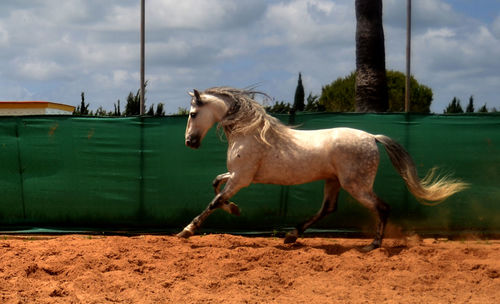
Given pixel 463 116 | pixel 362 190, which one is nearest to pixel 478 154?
pixel 463 116

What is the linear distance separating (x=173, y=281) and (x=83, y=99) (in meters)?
21.4

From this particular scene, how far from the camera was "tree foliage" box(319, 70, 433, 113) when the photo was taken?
34.0 meters

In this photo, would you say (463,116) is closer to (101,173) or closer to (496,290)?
(496,290)

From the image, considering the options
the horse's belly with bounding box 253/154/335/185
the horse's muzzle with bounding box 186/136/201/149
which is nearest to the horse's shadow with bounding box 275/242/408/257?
the horse's belly with bounding box 253/154/335/185

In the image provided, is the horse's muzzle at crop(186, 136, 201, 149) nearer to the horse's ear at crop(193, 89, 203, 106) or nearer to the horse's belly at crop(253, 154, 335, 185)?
the horse's ear at crop(193, 89, 203, 106)

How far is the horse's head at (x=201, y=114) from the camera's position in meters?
7.47

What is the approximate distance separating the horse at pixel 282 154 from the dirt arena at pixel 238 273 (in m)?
0.63

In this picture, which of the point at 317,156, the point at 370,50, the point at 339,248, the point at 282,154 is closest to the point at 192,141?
the point at 282,154

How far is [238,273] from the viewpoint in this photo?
6148mm

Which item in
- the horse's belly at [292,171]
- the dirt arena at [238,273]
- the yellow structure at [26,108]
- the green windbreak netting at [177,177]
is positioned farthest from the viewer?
the yellow structure at [26,108]

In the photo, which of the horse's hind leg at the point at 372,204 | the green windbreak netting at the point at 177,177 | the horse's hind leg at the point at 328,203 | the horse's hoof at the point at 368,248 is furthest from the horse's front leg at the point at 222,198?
the horse's hoof at the point at 368,248

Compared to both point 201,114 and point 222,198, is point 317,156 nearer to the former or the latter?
point 222,198

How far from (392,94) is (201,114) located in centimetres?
2797

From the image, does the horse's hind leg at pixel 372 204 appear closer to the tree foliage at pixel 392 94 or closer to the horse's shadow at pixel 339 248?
the horse's shadow at pixel 339 248
